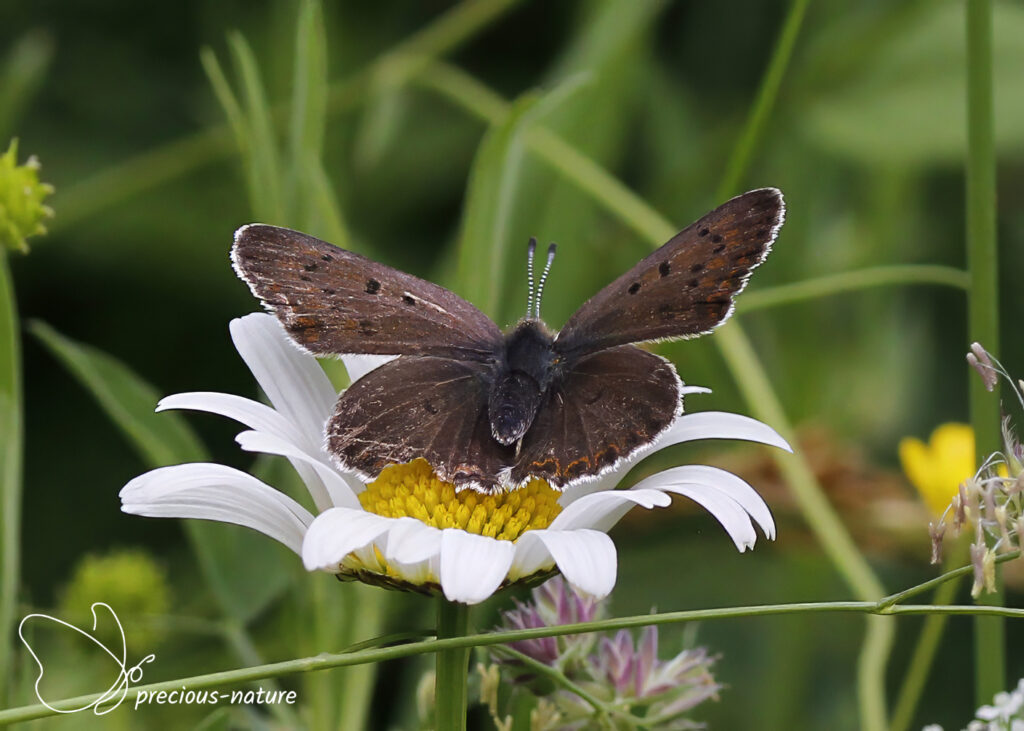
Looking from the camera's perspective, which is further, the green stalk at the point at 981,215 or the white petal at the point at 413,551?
the green stalk at the point at 981,215

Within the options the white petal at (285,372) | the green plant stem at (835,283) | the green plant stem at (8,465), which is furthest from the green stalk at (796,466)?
the green plant stem at (8,465)

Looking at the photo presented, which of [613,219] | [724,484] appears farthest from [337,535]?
[613,219]

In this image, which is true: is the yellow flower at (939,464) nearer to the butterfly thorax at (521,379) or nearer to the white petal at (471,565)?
the butterfly thorax at (521,379)

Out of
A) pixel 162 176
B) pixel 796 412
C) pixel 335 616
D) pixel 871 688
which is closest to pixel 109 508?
pixel 162 176

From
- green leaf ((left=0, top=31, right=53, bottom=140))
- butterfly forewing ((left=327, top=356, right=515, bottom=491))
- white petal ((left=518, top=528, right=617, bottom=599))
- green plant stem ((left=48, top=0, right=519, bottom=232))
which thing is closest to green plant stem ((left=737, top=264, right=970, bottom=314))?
Result: butterfly forewing ((left=327, top=356, right=515, bottom=491))

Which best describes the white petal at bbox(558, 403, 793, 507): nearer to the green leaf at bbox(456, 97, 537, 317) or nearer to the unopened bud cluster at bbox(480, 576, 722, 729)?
the unopened bud cluster at bbox(480, 576, 722, 729)

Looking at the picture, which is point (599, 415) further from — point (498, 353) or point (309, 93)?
point (309, 93)

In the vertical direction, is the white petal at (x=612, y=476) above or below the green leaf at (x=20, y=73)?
below
